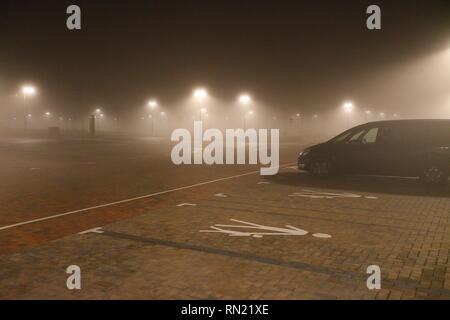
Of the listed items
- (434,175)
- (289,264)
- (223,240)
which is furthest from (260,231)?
(434,175)

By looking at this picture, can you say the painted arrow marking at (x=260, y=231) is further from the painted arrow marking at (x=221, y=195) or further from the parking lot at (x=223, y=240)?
the painted arrow marking at (x=221, y=195)

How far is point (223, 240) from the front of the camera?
6293 millimetres

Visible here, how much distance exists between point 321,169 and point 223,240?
7.47m

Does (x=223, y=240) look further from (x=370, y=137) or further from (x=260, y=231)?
(x=370, y=137)

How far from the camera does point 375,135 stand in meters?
12.5

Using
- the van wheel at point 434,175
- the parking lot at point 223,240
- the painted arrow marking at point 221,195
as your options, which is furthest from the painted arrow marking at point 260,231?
the van wheel at point 434,175

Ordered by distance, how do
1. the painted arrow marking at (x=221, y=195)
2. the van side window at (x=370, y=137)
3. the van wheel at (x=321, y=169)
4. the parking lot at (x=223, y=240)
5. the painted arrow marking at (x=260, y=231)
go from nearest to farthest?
the parking lot at (x=223, y=240)
the painted arrow marking at (x=260, y=231)
the painted arrow marking at (x=221, y=195)
the van side window at (x=370, y=137)
the van wheel at (x=321, y=169)

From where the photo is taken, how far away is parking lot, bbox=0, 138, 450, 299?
452cm

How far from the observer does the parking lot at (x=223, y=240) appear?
4516 millimetres

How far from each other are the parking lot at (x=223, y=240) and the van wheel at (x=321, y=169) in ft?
4.46

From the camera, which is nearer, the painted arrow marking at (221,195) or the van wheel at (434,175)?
the painted arrow marking at (221,195)

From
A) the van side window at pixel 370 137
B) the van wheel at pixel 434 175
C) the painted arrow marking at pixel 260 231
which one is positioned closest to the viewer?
the painted arrow marking at pixel 260 231

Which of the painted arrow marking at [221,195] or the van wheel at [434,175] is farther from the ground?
the van wheel at [434,175]
